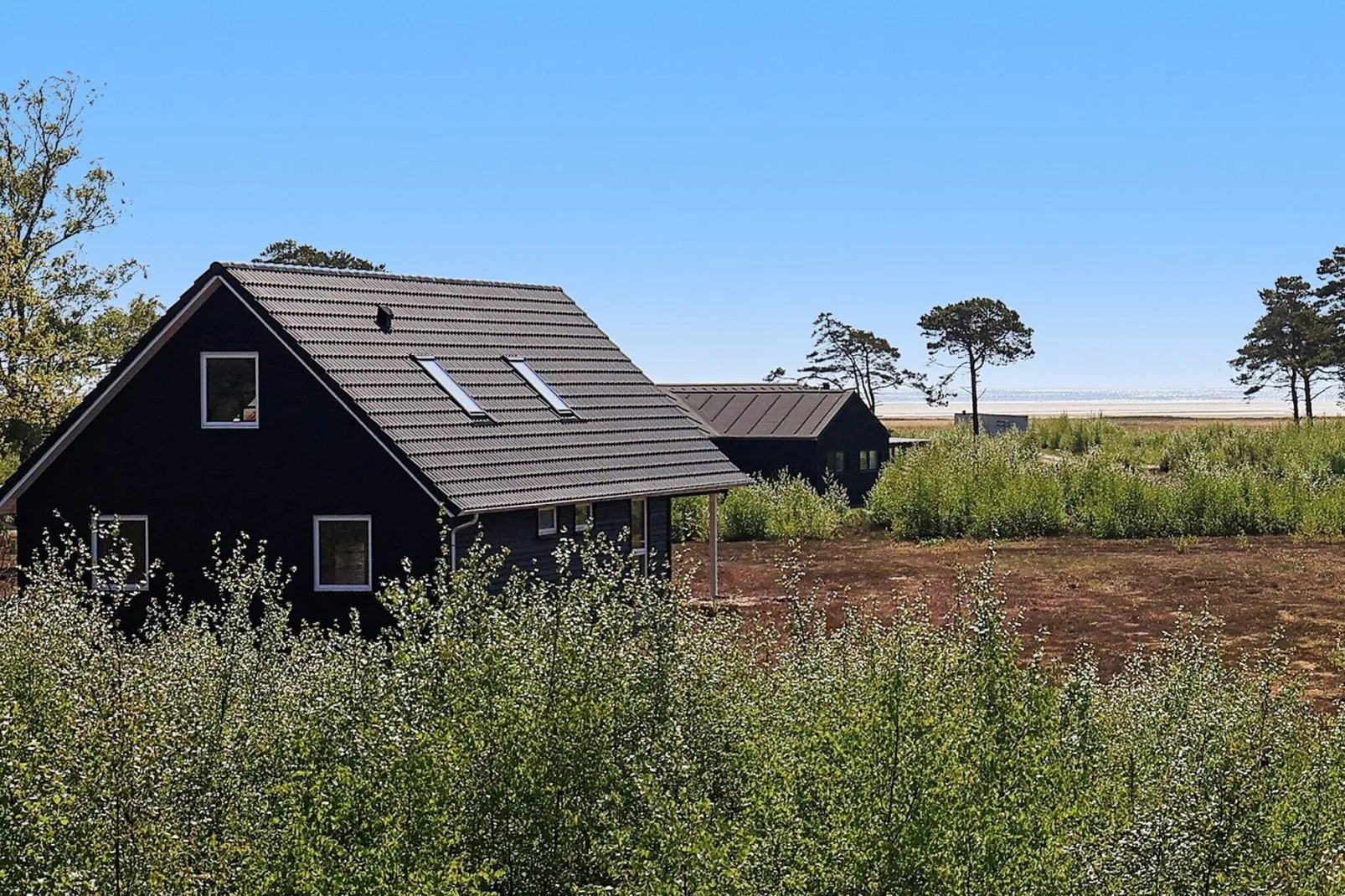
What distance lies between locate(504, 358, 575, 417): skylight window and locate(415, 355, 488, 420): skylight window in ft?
5.23

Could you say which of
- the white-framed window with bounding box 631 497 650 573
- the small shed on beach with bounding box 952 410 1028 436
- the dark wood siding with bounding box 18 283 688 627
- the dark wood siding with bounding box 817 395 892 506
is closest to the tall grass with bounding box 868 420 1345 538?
the dark wood siding with bounding box 817 395 892 506

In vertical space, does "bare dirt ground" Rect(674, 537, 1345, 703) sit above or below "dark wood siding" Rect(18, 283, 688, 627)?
below

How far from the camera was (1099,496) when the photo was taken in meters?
39.3

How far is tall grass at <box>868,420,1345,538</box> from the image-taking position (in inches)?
1481

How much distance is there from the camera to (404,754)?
24.4ft

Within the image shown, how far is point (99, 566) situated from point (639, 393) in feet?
48.9

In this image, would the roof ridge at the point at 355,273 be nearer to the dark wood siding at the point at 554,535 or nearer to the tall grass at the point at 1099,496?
the dark wood siding at the point at 554,535

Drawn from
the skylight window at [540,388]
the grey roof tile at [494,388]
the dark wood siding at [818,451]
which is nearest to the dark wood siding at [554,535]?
the grey roof tile at [494,388]

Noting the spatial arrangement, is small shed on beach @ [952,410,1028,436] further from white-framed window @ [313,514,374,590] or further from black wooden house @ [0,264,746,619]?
white-framed window @ [313,514,374,590]

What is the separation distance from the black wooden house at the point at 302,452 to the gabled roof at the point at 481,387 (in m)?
0.04

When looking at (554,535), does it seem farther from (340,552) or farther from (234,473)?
(234,473)

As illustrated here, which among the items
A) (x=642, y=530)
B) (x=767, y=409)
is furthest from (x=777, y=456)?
(x=642, y=530)

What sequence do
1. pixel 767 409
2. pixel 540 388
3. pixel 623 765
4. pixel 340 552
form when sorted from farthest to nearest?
pixel 767 409, pixel 540 388, pixel 340 552, pixel 623 765

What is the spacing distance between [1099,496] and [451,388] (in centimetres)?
2293
